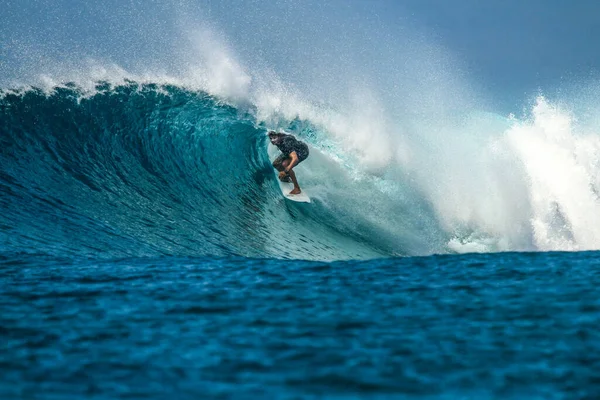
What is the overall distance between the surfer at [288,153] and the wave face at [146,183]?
0.45 meters

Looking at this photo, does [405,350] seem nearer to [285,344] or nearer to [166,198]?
[285,344]

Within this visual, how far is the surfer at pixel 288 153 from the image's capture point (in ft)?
43.8

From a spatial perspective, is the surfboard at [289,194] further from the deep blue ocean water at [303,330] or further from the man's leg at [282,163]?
the deep blue ocean water at [303,330]

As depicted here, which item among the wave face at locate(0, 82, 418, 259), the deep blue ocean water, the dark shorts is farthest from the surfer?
the deep blue ocean water

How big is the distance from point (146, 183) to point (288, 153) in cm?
338

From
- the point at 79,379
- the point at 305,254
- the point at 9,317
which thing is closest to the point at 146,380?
the point at 79,379

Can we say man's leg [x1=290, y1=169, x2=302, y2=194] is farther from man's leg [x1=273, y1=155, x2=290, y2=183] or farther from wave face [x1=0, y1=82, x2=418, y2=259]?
wave face [x1=0, y1=82, x2=418, y2=259]

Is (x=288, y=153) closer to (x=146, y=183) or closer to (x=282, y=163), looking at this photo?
(x=282, y=163)

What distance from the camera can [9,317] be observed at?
4.19m

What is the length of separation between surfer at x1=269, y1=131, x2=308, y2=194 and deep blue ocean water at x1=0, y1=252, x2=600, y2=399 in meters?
7.48

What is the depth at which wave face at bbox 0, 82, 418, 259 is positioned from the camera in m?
8.21

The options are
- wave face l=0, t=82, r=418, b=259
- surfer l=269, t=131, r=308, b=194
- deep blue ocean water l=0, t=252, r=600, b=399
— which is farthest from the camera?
surfer l=269, t=131, r=308, b=194

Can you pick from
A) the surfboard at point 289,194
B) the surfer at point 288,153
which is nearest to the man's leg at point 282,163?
the surfer at point 288,153

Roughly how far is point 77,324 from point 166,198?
269 inches
